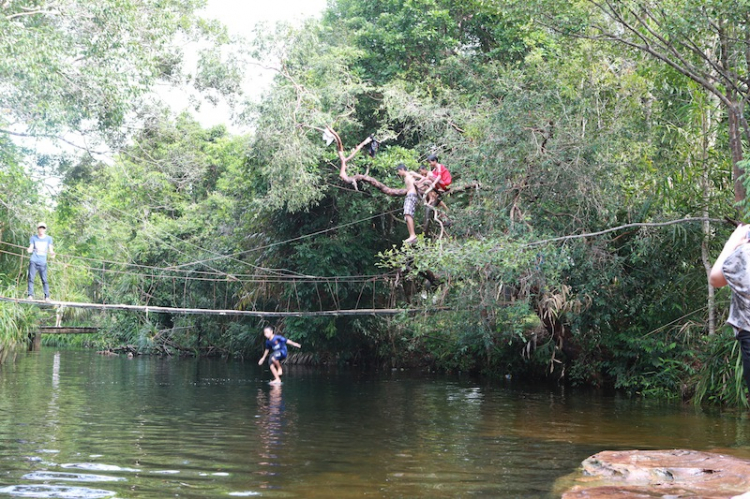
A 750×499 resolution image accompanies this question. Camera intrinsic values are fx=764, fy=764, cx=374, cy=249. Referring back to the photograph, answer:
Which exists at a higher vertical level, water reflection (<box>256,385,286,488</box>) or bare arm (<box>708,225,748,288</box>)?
bare arm (<box>708,225,748,288</box>)

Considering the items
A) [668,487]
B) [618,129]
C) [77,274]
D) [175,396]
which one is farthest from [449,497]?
Result: [77,274]

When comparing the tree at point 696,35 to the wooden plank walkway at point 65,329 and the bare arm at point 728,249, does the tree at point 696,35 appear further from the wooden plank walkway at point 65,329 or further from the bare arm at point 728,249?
the wooden plank walkway at point 65,329

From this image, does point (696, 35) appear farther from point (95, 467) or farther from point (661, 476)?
point (95, 467)

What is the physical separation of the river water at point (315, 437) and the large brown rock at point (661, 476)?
0.94ft

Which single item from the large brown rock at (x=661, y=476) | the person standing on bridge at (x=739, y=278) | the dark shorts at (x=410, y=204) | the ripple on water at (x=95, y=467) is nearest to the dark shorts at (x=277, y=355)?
the dark shorts at (x=410, y=204)

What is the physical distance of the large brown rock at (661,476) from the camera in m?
4.21

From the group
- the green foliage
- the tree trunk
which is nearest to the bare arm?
the tree trunk

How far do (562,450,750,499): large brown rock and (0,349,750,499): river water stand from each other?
286mm

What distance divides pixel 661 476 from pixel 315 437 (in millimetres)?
3132

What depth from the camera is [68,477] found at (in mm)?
4727

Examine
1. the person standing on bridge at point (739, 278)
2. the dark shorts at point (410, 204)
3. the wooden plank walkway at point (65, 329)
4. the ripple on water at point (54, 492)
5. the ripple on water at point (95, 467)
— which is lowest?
the ripple on water at point (95, 467)

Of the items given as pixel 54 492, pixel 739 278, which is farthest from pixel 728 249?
pixel 54 492

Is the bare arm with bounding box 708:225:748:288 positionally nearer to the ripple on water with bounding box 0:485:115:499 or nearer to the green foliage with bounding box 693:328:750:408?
the ripple on water with bounding box 0:485:115:499

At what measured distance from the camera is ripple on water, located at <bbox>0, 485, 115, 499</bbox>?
420cm
